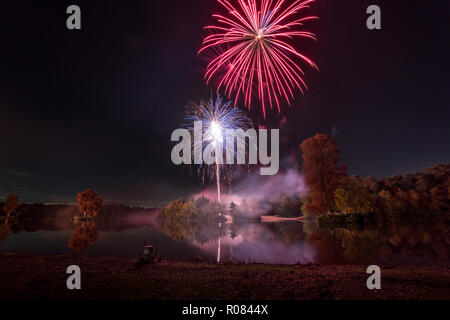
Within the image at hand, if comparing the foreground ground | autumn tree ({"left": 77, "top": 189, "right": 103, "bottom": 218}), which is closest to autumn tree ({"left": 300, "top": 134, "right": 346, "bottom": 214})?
the foreground ground

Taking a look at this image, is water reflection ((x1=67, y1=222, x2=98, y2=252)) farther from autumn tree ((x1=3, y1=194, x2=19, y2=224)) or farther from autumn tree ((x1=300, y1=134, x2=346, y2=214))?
autumn tree ((x1=3, y1=194, x2=19, y2=224))

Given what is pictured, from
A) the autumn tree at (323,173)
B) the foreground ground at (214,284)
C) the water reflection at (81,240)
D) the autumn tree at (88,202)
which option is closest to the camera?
the foreground ground at (214,284)

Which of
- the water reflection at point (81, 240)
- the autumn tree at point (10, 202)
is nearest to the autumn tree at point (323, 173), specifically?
the water reflection at point (81, 240)

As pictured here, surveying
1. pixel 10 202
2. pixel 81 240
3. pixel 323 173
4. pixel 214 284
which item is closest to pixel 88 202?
pixel 10 202

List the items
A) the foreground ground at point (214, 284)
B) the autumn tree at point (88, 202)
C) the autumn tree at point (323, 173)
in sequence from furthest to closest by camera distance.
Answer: the autumn tree at point (88, 202)
the autumn tree at point (323, 173)
the foreground ground at point (214, 284)

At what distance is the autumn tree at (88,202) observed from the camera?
422 feet

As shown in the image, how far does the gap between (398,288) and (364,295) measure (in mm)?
2311

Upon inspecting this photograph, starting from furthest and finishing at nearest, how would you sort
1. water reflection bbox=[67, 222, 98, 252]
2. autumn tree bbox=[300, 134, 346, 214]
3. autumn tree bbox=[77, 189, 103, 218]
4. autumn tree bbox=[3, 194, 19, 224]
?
autumn tree bbox=[77, 189, 103, 218], autumn tree bbox=[3, 194, 19, 224], autumn tree bbox=[300, 134, 346, 214], water reflection bbox=[67, 222, 98, 252]

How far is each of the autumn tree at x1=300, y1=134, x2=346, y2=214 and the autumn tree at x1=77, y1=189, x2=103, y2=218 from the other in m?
118

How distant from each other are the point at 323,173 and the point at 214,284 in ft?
167

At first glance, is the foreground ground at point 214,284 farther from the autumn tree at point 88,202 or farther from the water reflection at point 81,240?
the autumn tree at point 88,202

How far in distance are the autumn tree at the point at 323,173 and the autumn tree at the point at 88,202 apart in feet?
386

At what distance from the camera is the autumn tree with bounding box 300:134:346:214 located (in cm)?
5666

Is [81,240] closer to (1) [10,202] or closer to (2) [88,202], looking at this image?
(1) [10,202]
